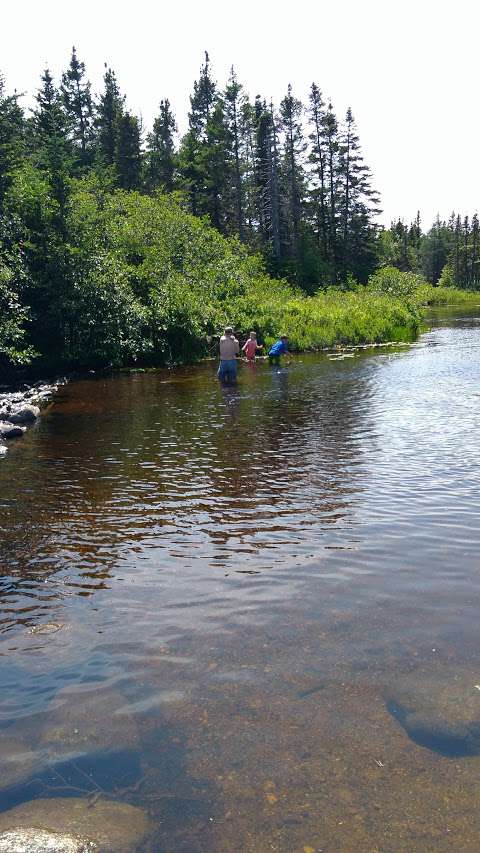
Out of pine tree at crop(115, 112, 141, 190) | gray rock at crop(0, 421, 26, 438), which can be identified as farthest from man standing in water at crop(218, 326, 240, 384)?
pine tree at crop(115, 112, 141, 190)

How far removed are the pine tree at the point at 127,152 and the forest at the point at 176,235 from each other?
16 centimetres

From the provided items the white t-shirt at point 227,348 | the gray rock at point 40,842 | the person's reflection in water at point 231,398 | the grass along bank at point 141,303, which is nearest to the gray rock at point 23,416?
the grass along bank at point 141,303

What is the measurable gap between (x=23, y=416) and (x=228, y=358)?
8.25m

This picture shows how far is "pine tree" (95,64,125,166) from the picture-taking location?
79438 millimetres

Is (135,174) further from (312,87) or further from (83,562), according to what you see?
(83,562)

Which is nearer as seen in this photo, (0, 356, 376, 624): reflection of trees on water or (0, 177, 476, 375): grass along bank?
(0, 356, 376, 624): reflection of trees on water

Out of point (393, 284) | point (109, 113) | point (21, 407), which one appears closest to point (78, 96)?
point (109, 113)

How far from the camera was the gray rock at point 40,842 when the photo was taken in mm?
3428

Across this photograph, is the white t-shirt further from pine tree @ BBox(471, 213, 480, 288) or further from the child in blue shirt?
pine tree @ BBox(471, 213, 480, 288)

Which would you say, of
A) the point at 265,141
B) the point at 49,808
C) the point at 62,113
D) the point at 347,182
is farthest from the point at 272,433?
the point at 347,182

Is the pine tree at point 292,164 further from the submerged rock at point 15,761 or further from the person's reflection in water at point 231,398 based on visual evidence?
the submerged rock at point 15,761

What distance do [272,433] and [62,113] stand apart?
87.2ft

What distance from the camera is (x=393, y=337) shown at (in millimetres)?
39281

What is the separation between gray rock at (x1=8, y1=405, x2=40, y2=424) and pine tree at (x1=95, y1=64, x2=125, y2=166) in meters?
69.7
